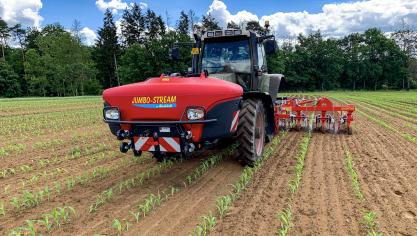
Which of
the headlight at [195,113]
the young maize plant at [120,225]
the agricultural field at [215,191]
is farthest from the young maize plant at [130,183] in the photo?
the headlight at [195,113]

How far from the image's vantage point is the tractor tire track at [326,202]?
3783 mm

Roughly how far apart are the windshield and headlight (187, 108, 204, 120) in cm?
242

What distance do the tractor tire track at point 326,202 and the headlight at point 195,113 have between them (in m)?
1.65

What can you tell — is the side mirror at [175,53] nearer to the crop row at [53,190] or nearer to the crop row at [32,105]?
the crop row at [53,190]

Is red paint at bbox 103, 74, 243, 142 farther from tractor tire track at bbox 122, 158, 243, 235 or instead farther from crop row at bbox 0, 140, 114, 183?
crop row at bbox 0, 140, 114, 183

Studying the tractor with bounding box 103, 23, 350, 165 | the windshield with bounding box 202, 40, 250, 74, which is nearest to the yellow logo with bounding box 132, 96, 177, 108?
the tractor with bounding box 103, 23, 350, 165

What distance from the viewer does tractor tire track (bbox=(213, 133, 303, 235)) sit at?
3.81 meters

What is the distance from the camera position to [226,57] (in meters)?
7.27

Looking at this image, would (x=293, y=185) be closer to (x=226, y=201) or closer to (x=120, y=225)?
(x=226, y=201)

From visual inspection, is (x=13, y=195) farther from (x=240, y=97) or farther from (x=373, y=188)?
(x=373, y=188)

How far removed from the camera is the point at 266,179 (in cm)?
552

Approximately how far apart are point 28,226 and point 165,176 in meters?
2.35

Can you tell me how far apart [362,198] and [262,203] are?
1.28m

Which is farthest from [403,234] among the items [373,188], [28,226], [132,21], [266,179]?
[132,21]
